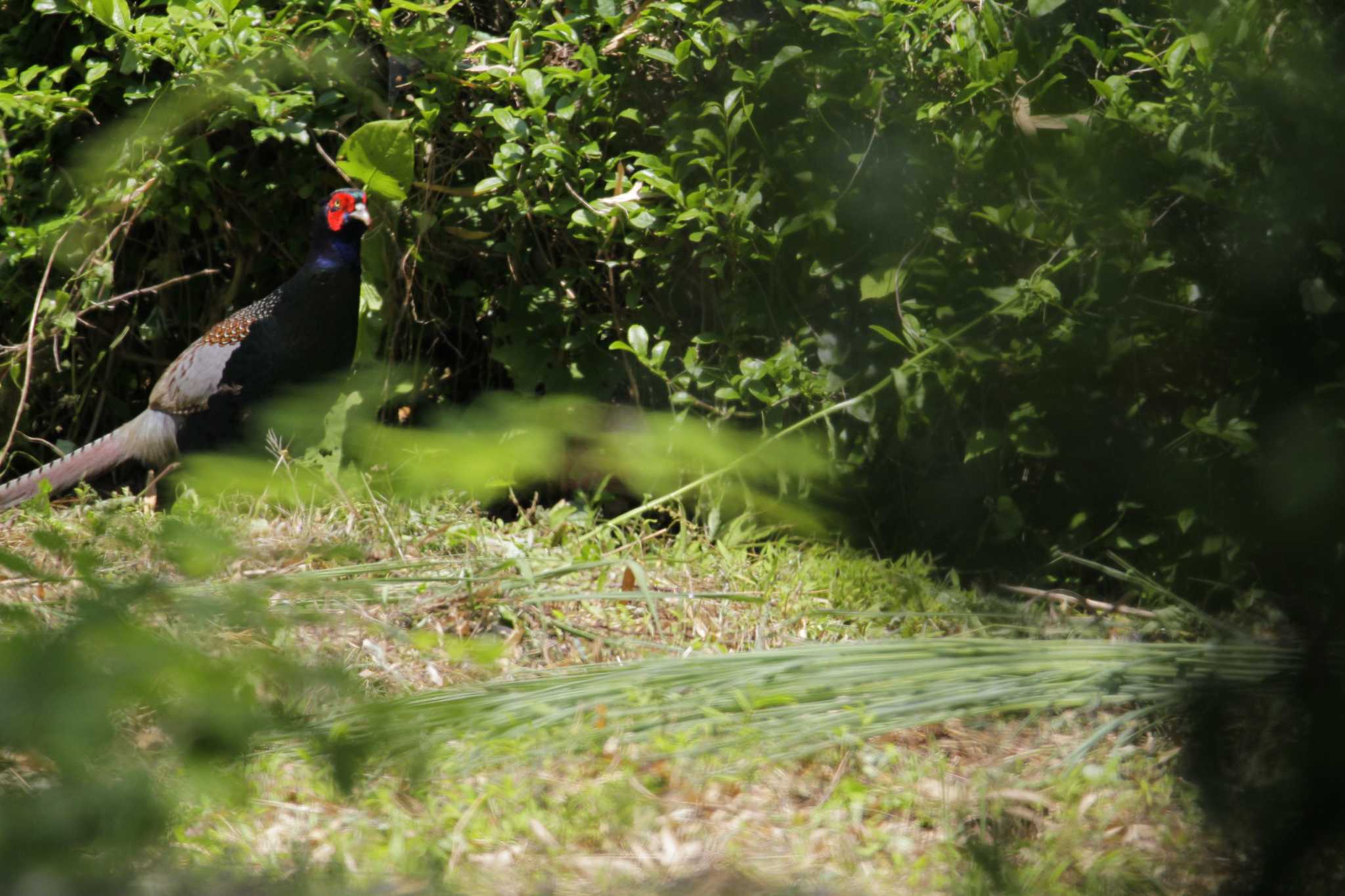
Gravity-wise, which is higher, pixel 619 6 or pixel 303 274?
pixel 619 6

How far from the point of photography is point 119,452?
13.3 feet

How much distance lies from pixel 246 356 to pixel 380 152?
0.82 metres

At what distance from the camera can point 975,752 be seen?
2111 mm

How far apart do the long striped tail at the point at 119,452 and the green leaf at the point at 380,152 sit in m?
1.12

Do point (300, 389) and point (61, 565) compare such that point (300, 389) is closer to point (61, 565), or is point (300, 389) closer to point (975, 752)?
point (61, 565)

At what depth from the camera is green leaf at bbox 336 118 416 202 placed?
11.9 feet

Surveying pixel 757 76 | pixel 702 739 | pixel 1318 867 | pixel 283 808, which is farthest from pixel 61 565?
pixel 757 76

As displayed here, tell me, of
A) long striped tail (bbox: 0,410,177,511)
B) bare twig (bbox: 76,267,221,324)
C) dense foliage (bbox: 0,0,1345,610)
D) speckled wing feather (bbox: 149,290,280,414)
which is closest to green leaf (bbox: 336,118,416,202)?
dense foliage (bbox: 0,0,1345,610)

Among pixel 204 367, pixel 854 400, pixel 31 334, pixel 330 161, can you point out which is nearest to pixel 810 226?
pixel 854 400

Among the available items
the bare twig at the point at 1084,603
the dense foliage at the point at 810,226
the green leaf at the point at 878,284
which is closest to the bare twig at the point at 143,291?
the dense foliage at the point at 810,226

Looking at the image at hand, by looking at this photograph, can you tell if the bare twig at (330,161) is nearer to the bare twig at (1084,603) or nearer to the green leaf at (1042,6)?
the green leaf at (1042,6)

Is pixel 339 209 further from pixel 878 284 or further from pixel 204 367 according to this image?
pixel 878 284

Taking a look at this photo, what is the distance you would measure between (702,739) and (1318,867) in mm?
1377

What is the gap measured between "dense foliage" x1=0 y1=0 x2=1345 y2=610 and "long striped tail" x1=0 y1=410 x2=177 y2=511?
0.45m
